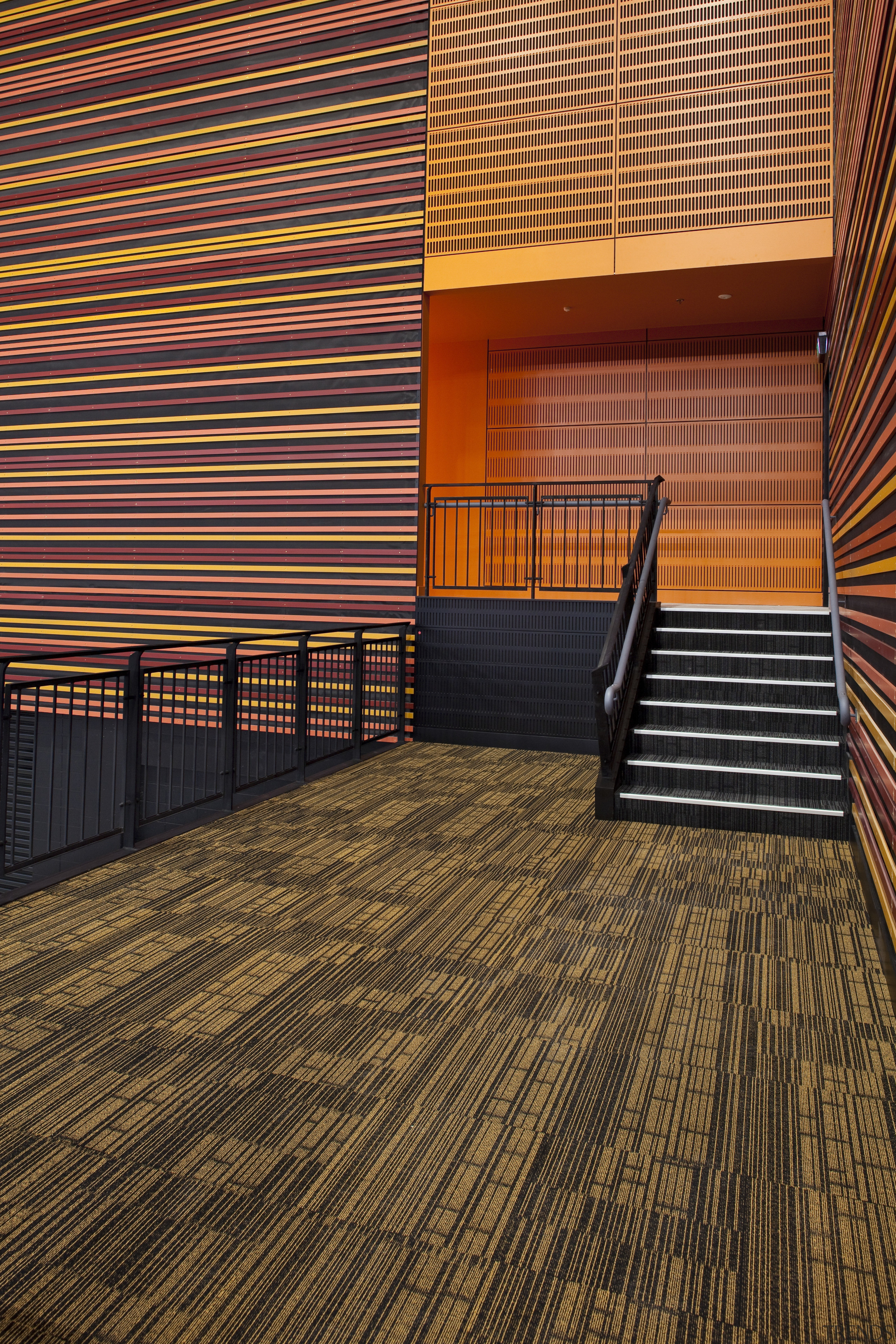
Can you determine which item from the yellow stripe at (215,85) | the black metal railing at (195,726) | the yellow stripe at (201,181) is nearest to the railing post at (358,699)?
the black metal railing at (195,726)

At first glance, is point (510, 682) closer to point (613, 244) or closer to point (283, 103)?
point (613, 244)

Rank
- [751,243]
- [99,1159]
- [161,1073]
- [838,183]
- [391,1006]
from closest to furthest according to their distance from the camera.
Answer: [99,1159] < [161,1073] < [391,1006] < [838,183] < [751,243]

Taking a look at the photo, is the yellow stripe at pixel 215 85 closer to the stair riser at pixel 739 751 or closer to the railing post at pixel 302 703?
the railing post at pixel 302 703

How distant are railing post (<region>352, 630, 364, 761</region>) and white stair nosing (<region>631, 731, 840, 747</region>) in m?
1.90

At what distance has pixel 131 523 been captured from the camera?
8.27 metres

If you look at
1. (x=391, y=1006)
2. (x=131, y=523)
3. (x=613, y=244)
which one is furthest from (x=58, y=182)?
(x=391, y=1006)

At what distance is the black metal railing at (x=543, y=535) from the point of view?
8359 millimetres

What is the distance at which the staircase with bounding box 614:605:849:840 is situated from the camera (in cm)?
468

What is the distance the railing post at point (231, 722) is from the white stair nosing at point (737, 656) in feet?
8.76

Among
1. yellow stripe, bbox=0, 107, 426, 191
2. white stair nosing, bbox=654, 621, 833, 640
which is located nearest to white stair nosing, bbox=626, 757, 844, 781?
white stair nosing, bbox=654, 621, 833, 640

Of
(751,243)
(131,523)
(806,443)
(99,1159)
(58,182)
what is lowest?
(99,1159)

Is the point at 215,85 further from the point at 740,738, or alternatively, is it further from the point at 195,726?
the point at 740,738

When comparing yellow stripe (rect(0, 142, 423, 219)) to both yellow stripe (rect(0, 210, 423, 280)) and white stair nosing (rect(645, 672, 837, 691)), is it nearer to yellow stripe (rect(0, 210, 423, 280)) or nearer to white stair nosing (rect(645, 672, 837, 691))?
yellow stripe (rect(0, 210, 423, 280))

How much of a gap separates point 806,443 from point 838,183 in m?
2.62
